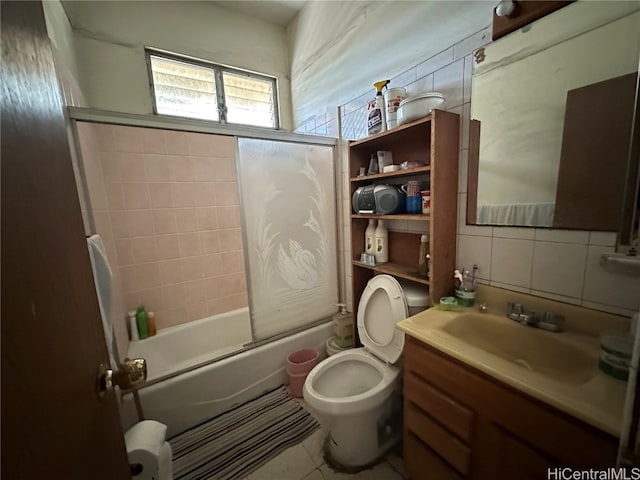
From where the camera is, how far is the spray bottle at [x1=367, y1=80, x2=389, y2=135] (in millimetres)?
1406

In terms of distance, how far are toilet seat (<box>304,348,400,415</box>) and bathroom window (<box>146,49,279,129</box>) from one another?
2167 millimetres

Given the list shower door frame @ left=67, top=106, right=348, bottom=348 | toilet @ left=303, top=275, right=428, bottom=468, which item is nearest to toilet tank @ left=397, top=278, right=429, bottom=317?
toilet @ left=303, top=275, right=428, bottom=468

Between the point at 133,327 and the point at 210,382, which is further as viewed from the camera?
the point at 133,327

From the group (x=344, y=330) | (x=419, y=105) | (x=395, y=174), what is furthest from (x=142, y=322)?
(x=419, y=105)

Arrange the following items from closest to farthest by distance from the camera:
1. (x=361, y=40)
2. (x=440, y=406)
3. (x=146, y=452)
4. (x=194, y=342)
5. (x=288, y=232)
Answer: (x=440, y=406) < (x=146, y=452) < (x=361, y=40) < (x=288, y=232) < (x=194, y=342)

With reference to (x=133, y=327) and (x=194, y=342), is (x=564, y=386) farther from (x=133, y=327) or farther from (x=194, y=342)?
(x=133, y=327)

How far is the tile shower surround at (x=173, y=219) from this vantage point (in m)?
1.96

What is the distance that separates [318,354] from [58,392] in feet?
5.74

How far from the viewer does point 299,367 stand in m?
1.84

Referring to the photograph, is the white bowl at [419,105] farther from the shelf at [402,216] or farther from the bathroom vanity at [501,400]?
the bathroom vanity at [501,400]

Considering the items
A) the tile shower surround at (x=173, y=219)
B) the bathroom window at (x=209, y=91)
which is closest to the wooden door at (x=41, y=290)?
the tile shower surround at (x=173, y=219)

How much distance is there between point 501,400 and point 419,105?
3.97 feet

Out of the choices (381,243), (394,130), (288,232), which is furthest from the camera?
(288,232)

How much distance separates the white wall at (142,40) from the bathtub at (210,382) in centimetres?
189
